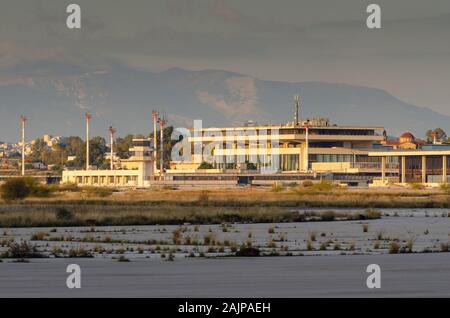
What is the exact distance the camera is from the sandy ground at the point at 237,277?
30469mm

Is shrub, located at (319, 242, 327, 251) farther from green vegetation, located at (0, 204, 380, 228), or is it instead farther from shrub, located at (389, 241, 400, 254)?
green vegetation, located at (0, 204, 380, 228)

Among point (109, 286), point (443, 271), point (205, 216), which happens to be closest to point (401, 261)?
point (443, 271)

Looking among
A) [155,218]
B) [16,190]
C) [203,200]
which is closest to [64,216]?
[155,218]

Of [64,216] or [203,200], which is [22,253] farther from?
[203,200]

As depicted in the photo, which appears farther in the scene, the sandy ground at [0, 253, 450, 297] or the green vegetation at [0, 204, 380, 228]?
the green vegetation at [0, 204, 380, 228]

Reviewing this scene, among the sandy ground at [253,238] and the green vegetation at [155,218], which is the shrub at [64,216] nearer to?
the green vegetation at [155,218]

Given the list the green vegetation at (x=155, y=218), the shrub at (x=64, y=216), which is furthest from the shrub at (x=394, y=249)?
the shrub at (x=64, y=216)

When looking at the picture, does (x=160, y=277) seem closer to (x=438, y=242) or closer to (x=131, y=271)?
(x=131, y=271)

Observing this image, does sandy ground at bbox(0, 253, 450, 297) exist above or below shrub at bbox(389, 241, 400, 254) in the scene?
below

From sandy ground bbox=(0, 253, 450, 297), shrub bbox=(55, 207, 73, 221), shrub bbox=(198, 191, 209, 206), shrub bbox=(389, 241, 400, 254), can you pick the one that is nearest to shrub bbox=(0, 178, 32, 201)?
shrub bbox=(198, 191, 209, 206)

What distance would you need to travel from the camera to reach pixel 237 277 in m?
34.7

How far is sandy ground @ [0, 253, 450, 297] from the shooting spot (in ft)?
100.0
